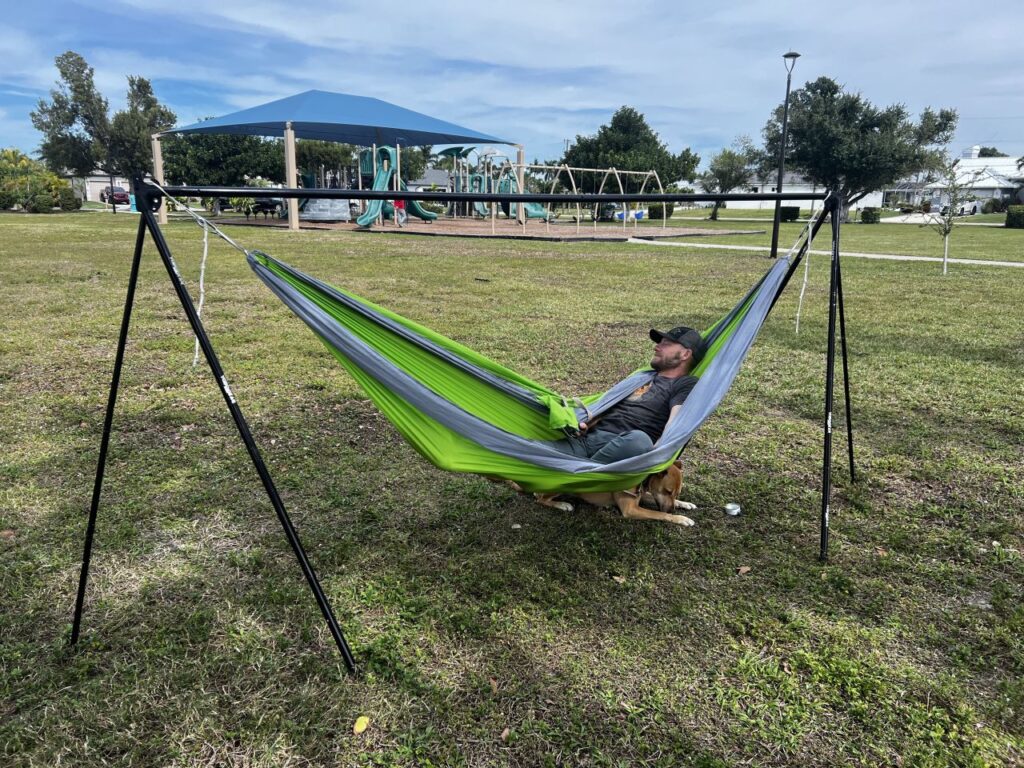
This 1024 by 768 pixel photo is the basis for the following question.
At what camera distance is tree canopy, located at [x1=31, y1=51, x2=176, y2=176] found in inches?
1465

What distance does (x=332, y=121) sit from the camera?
699 inches

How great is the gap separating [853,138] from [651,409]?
41482 mm

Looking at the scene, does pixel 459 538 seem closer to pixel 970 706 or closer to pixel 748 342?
pixel 748 342

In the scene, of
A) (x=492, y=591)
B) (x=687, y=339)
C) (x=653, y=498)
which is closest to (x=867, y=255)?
(x=687, y=339)

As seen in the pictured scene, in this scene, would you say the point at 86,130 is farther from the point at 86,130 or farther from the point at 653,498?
the point at 653,498

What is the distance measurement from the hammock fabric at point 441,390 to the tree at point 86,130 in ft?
135

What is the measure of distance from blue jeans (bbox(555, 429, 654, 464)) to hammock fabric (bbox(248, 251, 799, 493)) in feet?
0.37

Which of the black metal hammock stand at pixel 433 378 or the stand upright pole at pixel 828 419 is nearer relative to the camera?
the black metal hammock stand at pixel 433 378

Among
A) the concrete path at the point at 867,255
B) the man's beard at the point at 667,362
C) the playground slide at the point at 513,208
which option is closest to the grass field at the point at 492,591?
the man's beard at the point at 667,362

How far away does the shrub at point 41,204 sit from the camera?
88.3 feet

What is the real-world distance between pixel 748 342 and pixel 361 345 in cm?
143

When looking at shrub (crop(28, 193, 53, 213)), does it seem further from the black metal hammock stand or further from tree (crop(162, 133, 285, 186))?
the black metal hammock stand

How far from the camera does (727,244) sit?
1706 centimetres

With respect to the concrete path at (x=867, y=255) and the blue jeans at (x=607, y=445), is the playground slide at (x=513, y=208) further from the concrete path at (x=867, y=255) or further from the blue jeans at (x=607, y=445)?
the blue jeans at (x=607, y=445)
